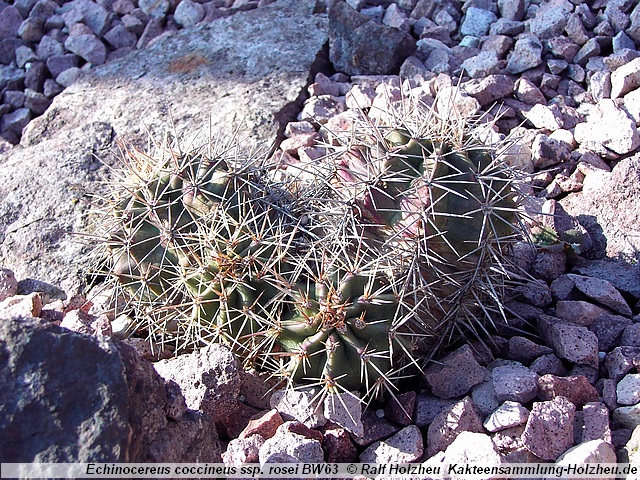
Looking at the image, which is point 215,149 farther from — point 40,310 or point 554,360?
point 554,360

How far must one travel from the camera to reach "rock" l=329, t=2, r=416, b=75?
4.98m

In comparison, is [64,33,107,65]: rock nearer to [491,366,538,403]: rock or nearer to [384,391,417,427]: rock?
[384,391,417,427]: rock

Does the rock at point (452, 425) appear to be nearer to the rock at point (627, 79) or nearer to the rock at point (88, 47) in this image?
the rock at point (627, 79)

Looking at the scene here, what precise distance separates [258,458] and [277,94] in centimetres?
282

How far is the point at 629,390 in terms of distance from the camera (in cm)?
260

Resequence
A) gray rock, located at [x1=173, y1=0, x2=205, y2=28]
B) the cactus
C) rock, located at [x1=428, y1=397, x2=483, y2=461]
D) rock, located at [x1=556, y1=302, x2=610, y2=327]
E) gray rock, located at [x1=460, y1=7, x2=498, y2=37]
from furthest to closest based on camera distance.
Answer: gray rock, located at [x1=173, y1=0, x2=205, y2=28]
gray rock, located at [x1=460, y1=7, x2=498, y2=37]
rock, located at [x1=556, y1=302, x2=610, y2=327]
the cactus
rock, located at [x1=428, y1=397, x2=483, y2=461]

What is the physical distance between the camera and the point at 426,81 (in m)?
4.69

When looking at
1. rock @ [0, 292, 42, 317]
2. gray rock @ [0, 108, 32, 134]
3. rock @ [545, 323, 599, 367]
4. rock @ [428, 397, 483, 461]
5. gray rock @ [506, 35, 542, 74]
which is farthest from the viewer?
gray rock @ [0, 108, 32, 134]

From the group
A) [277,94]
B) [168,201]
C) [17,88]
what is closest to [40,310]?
[168,201]

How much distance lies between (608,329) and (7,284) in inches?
113

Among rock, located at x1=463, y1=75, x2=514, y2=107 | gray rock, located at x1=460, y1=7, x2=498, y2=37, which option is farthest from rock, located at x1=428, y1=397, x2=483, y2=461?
gray rock, located at x1=460, y1=7, x2=498, y2=37

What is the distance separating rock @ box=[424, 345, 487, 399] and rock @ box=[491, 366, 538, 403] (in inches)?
3.5

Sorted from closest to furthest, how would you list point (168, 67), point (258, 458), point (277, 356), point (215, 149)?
point (258, 458) → point (277, 356) → point (215, 149) → point (168, 67)

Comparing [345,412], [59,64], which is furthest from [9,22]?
[345,412]
